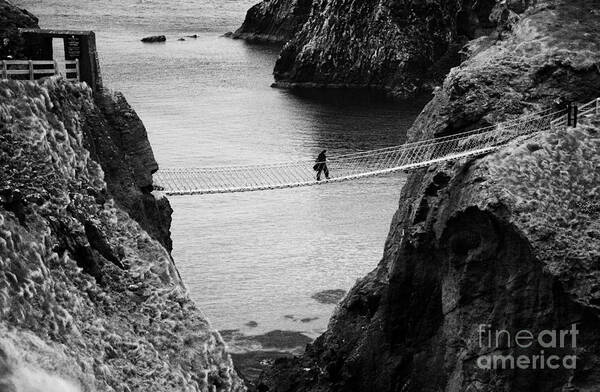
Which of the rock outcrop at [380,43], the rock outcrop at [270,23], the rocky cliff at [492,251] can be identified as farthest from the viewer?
the rock outcrop at [270,23]

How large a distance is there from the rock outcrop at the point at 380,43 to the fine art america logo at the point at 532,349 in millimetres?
83138

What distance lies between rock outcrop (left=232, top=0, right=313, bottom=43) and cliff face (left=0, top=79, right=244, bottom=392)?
410 ft

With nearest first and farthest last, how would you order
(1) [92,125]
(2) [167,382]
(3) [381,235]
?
(2) [167,382] < (1) [92,125] < (3) [381,235]

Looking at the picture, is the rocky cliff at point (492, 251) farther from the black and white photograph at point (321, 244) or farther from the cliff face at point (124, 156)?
the cliff face at point (124, 156)

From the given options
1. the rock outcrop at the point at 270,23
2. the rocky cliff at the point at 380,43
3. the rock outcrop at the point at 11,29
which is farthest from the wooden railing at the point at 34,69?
the rock outcrop at the point at 270,23

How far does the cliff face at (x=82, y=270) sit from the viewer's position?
29875mm

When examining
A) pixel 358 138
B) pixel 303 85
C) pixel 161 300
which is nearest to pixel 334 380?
pixel 161 300

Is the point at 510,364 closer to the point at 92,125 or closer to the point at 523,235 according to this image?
the point at 523,235

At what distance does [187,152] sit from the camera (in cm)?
8925

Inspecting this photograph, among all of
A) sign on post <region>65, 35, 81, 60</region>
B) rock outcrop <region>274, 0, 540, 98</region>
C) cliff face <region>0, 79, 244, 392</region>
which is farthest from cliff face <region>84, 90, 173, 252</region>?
rock outcrop <region>274, 0, 540, 98</region>

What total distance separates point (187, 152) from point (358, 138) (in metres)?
15.2

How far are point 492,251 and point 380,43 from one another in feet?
293

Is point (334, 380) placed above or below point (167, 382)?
below

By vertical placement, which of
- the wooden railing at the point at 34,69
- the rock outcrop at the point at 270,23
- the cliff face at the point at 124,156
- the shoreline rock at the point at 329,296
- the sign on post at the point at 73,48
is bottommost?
the shoreline rock at the point at 329,296
